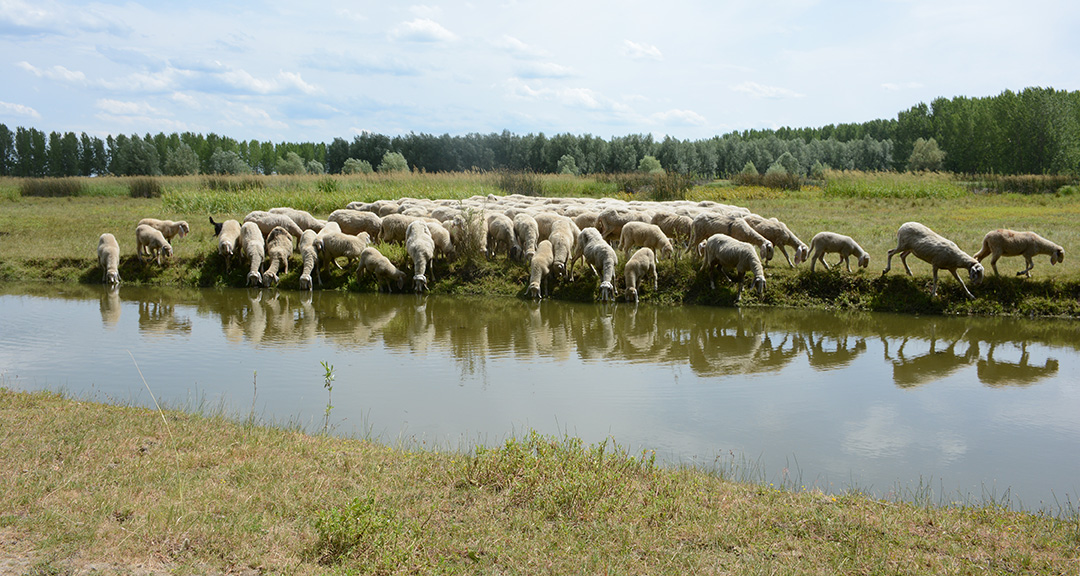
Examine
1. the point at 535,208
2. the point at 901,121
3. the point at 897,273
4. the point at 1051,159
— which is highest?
the point at 901,121

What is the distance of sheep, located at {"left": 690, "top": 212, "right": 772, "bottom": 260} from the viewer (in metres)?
16.8

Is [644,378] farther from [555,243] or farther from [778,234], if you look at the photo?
[778,234]

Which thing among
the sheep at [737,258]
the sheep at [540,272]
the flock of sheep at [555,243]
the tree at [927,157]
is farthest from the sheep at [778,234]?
the tree at [927,157]

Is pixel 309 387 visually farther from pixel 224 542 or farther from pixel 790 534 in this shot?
pixel 790 534

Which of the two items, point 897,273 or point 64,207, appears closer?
point 897,273

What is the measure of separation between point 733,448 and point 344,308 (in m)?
10.6

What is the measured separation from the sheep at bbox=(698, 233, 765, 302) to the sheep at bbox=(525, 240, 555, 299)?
3.72 m

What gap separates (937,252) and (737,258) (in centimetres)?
404

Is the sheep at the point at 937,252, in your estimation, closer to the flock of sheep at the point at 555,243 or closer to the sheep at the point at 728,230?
the flock of sheep at the point at 555,243

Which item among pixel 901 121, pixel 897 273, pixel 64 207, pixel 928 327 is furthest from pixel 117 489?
pixel 901 121

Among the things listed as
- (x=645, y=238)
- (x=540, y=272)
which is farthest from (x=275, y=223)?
(x=645, y=238)

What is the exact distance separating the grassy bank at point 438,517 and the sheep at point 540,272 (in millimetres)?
10214

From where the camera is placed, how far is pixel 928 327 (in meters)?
13.8

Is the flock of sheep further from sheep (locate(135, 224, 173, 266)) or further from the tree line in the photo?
the tree line
